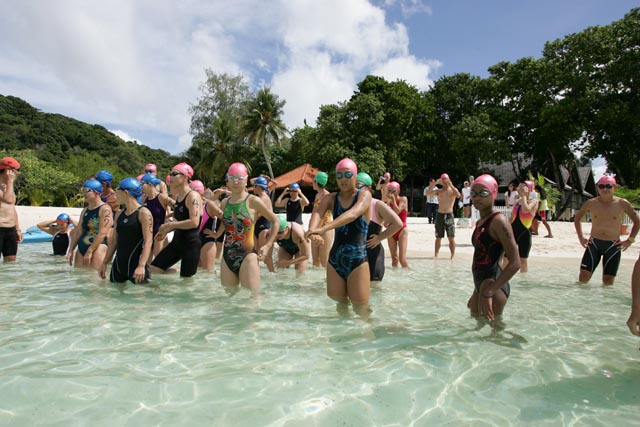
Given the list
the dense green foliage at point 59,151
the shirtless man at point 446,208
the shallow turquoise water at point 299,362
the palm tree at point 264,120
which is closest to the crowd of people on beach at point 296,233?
the shallow turquoise water at point 299,362

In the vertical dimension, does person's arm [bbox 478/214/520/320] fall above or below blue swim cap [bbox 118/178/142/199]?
below

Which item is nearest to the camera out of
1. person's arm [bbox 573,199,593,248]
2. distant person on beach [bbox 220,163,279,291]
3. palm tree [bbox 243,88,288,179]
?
distant person on beach [bbox 220,163,279,291]

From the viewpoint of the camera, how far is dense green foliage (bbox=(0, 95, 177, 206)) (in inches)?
1239

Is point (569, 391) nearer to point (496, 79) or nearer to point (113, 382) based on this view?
point (113, 382)

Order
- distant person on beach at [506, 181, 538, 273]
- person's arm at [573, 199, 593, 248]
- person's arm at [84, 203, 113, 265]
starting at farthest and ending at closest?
distant person on beach at [506, 181, 538, 273] < person's arm at [573, 199, 593, 248] < person's arm at [84, 203, 113, 265]

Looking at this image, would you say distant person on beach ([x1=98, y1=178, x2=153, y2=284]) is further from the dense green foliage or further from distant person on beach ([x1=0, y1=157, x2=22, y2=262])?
the dense green foliage

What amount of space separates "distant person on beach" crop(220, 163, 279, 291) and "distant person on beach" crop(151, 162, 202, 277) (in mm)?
805

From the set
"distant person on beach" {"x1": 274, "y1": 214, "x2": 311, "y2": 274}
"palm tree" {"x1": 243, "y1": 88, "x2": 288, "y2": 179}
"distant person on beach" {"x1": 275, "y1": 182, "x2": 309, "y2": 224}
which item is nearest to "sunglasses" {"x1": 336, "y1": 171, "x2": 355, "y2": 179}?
"distant person on beach" {"x1": 274, "y1": 214, "x2": 311, "y2": 274}

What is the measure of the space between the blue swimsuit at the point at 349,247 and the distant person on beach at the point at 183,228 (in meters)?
2.36

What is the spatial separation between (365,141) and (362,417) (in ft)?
107

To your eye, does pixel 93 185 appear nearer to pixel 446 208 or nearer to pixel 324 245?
pixel 324 245

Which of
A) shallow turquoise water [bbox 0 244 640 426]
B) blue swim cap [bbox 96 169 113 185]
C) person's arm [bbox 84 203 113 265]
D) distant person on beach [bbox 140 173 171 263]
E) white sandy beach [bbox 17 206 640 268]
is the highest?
blue swim cap [bbox 96 169 113 185]

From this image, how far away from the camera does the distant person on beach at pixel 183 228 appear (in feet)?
19.6

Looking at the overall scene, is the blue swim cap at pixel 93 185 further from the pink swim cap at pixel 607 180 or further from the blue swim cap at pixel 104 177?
the pink swim cap at pixel 607 180
